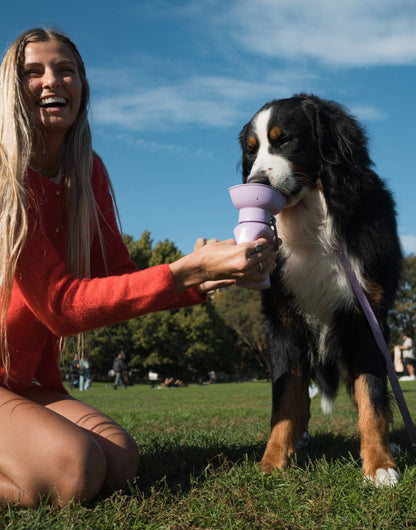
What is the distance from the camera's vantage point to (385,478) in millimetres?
2754

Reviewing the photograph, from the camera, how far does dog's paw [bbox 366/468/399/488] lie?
2.70 metres

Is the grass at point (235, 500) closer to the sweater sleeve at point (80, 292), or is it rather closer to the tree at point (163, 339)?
the sweater sleeve at point (80, 292)

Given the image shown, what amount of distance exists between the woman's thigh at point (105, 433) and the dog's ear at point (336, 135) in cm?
210

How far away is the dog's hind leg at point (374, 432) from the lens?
9.27 ft

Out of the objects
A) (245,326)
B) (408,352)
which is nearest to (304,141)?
(408,352)

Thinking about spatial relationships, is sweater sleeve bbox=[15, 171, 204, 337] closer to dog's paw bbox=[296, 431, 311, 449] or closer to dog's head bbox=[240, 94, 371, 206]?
dog's head bbox=[240, 94, 371, 206]

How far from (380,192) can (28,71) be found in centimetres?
225

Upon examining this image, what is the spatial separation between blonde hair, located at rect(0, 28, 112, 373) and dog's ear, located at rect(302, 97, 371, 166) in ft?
4.79

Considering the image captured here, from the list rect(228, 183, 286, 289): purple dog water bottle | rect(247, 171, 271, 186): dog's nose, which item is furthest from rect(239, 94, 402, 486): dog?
rect(228, 183, 286, 289): purple dog water bottle

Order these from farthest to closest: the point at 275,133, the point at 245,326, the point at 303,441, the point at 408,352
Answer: the point at 245,326 → the point at 408,352 → the point at 303,441 → the point at 275,133

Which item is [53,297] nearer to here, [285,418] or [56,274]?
[56,274]

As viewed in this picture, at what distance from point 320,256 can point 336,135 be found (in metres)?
0.79

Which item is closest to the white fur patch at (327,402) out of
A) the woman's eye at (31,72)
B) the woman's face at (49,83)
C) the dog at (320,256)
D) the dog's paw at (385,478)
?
the dog at (320,256)

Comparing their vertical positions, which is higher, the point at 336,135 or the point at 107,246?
the point at 336,135
